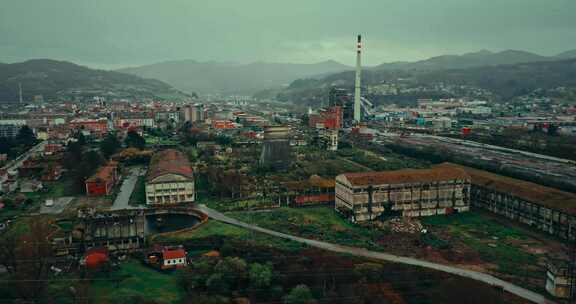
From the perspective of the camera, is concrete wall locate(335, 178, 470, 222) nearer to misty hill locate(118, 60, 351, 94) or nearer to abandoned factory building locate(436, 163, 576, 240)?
abandoned factory building locate(436, 163, 576, 240)

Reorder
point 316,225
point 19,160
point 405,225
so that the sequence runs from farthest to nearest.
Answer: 1. point 19,160
2. point 316,225
3. point 405,225

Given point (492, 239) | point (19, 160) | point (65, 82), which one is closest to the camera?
point (492, 239)

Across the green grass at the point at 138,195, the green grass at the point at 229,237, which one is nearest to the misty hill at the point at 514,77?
the green grass at the point at 138,195

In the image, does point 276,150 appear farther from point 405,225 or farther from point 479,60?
point 479,60

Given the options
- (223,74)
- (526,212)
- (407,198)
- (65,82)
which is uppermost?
(223,74)

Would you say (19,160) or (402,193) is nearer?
(402,193)

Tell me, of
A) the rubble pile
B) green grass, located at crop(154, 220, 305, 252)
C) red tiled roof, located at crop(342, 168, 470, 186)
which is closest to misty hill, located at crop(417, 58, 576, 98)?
red tiled roof, located at crop(342, 168, 470, 186)

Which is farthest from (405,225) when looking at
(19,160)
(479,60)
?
(479,60)
